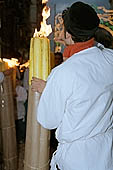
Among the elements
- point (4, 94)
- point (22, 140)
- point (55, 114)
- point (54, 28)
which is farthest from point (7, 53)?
point (55, 114)

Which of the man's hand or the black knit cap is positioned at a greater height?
the black knit cap

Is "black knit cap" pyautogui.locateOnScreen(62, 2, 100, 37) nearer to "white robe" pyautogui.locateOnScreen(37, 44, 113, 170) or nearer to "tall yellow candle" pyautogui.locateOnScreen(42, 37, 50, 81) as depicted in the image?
"white robe" pyautogui.locateOnScreen(37, 44, 113, 170)

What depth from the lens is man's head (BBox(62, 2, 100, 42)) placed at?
101 cm

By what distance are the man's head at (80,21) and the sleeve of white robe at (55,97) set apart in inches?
6.2

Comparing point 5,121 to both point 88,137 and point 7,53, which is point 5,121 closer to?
point 88,137

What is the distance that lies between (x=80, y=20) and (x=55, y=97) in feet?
1.00

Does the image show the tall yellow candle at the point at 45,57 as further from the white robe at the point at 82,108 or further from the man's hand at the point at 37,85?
the white robe at the point at 82,108

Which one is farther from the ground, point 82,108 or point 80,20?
point 80,20

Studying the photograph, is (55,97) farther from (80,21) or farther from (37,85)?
(80,21)

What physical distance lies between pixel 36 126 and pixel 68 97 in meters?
0.31

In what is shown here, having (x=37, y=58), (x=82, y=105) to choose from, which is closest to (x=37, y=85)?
(x=37, y=58)

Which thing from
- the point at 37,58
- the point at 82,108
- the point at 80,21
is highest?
the point at 80,21

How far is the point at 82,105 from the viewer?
3.39ft

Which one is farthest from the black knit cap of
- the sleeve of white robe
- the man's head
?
the sleeve of white robe
